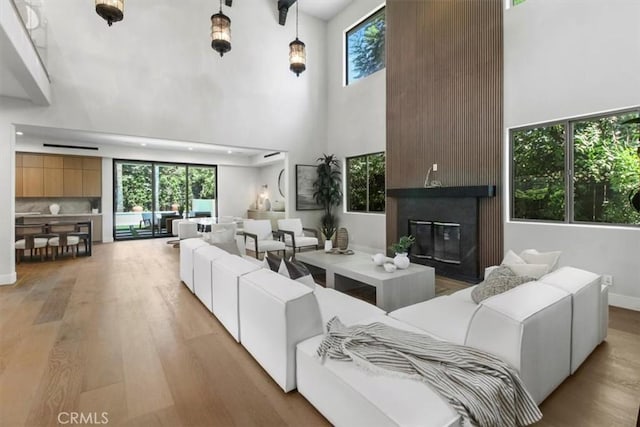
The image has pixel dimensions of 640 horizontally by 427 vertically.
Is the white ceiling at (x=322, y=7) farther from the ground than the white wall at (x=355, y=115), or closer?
farther from the ground

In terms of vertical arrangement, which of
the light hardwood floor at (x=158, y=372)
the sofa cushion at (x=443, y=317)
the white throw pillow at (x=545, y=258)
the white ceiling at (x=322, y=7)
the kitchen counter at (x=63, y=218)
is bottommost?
the light hardwood floor at (x=158, y=372)

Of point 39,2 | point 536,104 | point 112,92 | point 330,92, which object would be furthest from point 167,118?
point 536,104

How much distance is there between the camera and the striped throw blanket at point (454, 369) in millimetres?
1267

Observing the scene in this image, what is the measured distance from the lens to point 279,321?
182 cm

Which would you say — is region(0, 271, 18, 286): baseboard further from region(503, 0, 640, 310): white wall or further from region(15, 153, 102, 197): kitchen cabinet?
region(503, 0, 640, 310): white wall

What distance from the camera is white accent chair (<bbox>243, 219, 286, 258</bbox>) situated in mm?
5387

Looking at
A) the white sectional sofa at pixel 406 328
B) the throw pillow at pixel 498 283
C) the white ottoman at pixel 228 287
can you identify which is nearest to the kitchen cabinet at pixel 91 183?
the white ottoman at pixel 228 287

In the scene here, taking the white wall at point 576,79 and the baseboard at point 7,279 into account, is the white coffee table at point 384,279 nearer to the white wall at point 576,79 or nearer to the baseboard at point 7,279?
the white wall at point 576,79

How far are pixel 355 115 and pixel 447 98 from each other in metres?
2.37

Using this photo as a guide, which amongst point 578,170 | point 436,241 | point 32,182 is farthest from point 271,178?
point 578,170

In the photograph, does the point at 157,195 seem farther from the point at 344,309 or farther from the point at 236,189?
the point at 344,309

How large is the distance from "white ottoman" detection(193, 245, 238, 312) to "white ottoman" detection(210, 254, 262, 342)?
4.1 inches

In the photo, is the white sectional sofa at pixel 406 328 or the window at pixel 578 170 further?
the window at pixel 578 170

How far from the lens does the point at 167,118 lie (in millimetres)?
5668
